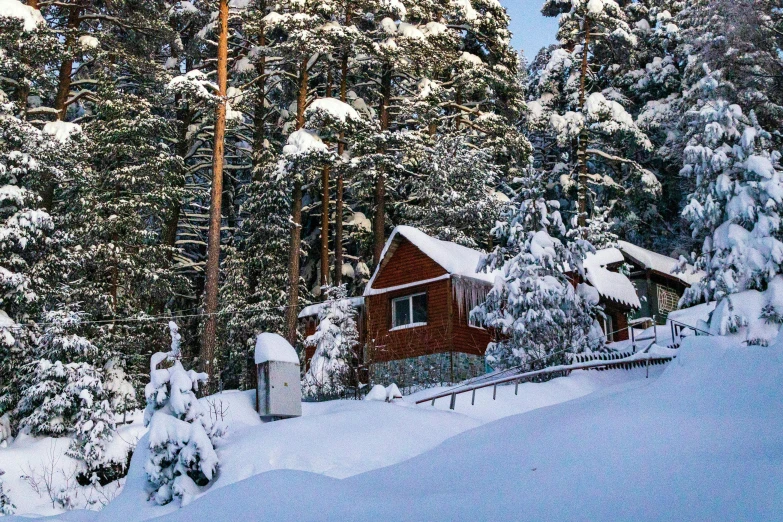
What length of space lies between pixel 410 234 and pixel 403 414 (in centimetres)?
1671

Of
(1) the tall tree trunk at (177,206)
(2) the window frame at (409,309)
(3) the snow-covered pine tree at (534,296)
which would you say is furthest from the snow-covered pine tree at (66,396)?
(2) the window frame at (409,309)

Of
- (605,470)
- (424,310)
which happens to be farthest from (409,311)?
(605,470)

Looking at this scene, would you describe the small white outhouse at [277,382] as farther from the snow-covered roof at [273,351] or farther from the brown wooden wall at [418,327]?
the brown wooden wall at [418,327]

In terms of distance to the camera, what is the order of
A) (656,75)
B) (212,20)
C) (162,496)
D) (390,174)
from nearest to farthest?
(162,496), (212,20), (390,174), (656,75)

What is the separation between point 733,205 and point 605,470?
12.9m

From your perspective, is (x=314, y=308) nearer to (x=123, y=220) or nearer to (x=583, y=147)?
(x=123, y=220)

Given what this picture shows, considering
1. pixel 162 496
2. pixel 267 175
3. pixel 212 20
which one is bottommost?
pixel 162 496

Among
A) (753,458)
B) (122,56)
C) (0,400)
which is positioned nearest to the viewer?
(753,458)

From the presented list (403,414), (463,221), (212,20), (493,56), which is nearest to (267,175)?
(212,20)

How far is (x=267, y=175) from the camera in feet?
98.6

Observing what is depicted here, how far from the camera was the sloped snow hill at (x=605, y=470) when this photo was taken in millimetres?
5652

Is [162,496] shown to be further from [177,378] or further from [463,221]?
[463,221]

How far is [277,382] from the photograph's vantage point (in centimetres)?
1119

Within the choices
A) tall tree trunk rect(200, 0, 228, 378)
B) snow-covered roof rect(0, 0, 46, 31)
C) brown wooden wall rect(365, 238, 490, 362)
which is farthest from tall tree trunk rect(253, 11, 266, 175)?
snow-covered roof rect(0, 0, 46, 31)
